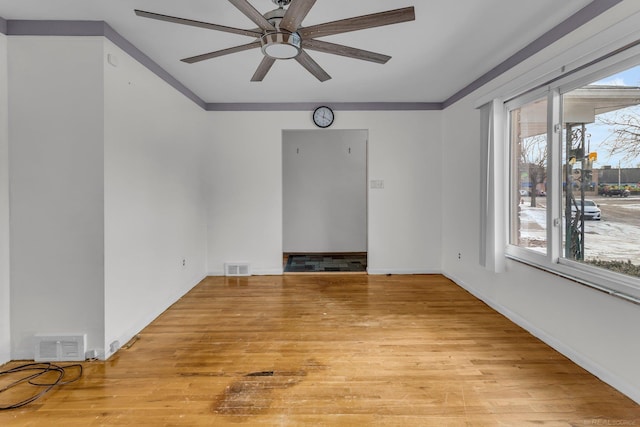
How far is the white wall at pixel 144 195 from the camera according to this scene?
2570 mm

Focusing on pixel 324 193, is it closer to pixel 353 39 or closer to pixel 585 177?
pixel 353 39

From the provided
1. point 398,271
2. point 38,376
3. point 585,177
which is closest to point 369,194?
point 398,271

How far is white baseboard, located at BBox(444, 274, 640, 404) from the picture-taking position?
6.52 ft

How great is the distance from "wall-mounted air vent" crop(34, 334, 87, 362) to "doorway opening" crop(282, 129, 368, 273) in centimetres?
419

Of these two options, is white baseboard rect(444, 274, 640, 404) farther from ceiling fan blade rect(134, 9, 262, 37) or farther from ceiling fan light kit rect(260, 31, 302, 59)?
ceiling fan blade rect(134, 9, 262, 37)

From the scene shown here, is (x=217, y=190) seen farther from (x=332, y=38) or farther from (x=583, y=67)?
(x=583, y=67)

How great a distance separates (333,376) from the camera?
2227 millimetres

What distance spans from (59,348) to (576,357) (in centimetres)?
379

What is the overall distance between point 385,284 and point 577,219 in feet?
7.79

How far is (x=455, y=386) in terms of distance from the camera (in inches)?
83.1

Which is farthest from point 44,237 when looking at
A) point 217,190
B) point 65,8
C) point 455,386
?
point 455,386

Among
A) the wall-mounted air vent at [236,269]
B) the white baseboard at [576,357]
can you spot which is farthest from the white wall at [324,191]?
the white baseboard at [576,357]

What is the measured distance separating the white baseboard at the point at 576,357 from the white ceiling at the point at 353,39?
244cm

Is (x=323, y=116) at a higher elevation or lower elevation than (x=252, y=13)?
higher
